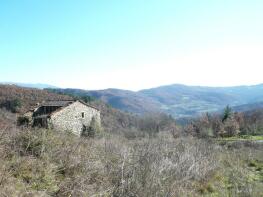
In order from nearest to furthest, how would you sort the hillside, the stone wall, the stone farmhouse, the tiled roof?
the stone wall < the stone farmhouse < the tiled roof < the hillside

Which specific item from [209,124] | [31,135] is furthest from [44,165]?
[209,124]

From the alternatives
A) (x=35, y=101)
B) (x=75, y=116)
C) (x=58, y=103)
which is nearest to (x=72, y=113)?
(x=75, y=116)

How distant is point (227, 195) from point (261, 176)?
441 cm

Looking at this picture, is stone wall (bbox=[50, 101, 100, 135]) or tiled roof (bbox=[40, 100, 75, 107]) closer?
stone wall (bbox=[50, 101, 100, 135])

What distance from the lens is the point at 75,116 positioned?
33.7 meters

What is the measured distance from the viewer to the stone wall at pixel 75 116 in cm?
3103

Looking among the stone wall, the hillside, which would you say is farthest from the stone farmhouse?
the hillside

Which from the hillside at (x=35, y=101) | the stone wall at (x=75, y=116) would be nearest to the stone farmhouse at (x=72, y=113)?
the stone wall at (x=75, y=116)

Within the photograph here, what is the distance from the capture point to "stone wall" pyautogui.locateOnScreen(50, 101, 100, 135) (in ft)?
102

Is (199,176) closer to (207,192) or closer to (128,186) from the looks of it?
(207,192)

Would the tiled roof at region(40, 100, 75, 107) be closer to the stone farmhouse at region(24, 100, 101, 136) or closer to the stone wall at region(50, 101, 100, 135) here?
the stone farmhouse at region(24, 100, 101, 136)

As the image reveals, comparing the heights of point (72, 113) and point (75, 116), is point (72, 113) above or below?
above

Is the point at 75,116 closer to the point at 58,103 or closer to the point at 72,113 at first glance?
the point at 72,113

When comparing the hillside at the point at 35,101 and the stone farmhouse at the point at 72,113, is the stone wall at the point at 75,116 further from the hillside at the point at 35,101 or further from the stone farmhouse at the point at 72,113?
the hillside at the point at 35,101
